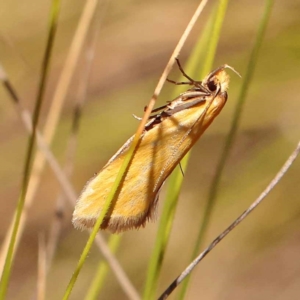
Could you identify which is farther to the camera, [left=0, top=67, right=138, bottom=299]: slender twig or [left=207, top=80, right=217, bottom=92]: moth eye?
[left=0, top=67, right=138, bottom=299]: slender twig

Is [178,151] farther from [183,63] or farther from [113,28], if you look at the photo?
[113,28]

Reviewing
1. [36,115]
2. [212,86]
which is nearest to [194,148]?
[212,86]

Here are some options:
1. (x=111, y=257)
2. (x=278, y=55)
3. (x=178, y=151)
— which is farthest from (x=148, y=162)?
(x=278, y=55)

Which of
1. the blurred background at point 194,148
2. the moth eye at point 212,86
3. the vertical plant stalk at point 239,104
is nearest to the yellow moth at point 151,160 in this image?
the moth eye at point 212,86

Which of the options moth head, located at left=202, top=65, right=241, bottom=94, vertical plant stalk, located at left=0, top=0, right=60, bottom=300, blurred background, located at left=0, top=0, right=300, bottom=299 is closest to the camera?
vertical plant stalk, located at left=0, top=0, right=60, bottom=300

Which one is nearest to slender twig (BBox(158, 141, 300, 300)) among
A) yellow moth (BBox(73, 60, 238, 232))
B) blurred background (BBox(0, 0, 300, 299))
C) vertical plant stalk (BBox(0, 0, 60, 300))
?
yellow moth (BBox(73, 60, 238, 232))

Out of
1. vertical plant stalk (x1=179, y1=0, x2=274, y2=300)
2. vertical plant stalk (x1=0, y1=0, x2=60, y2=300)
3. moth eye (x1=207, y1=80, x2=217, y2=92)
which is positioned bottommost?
vertical plant stalk (x1=179, y1=0, x2=274, y2=300)

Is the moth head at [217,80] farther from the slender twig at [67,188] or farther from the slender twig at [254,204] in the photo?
the slender twig at [67,188]

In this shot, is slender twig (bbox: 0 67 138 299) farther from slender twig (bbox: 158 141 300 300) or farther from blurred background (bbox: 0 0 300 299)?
blurred background (bbox: 0 0 300 299)
